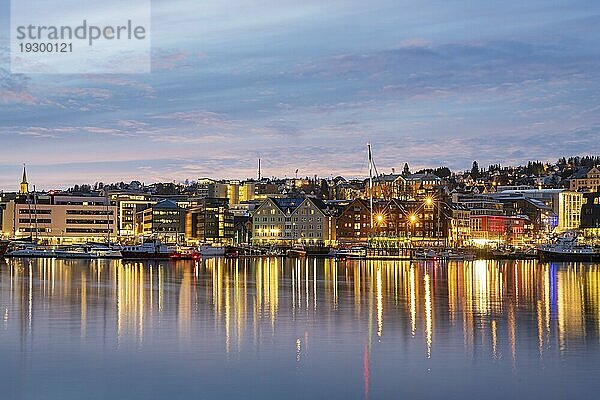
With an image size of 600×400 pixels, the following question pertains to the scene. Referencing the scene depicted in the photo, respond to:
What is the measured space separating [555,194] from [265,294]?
10419 cm

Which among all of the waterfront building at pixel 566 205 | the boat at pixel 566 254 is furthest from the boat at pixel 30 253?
the waterfront building at pixel 566 205

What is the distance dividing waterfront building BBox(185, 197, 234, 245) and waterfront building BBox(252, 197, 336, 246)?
283 inches

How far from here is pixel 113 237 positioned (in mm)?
104750

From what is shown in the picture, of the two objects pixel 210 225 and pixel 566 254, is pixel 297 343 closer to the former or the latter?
pixel 566 254

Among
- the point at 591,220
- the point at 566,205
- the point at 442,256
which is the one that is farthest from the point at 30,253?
the point at 566,205

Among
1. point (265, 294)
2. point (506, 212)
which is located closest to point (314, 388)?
point (265, 294)

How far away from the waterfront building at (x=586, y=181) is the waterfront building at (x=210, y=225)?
200ft

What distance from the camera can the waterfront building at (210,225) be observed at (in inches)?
4124

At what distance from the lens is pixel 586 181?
467 ft

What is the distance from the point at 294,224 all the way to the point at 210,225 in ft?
41.4

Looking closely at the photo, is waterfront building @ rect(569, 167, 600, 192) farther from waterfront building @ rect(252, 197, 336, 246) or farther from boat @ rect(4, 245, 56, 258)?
boat @ rect(4, 245, 56, 258)

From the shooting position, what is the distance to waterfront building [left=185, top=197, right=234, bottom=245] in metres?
105

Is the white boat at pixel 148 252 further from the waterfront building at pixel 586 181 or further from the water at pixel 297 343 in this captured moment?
the waterfront building at pixel 586 181

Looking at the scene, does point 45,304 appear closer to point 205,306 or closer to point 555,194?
point 205,306
